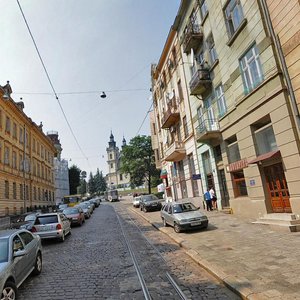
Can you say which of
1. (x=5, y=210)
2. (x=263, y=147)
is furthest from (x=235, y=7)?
(x=5, y=210)

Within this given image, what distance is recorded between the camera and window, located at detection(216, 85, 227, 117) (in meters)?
18.4

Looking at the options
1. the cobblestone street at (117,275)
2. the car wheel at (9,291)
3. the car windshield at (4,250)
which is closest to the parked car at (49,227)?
the cobblestone street at (117,275)

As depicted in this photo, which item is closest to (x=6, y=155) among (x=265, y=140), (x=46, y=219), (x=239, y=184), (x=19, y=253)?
(x=46, y=219)

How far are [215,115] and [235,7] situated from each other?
21.9ft

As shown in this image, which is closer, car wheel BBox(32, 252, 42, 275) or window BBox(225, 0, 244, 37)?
car wheel BBox(32, 252, 42, 275)

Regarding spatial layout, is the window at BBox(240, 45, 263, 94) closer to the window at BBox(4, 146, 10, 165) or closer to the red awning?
the red awning

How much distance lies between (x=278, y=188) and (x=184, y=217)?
4.58 metres

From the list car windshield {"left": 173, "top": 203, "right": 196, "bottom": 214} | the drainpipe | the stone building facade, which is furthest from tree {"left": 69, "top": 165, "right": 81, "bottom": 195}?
the drainpipe

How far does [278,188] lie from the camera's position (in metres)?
13.5

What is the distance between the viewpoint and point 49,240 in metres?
15.0

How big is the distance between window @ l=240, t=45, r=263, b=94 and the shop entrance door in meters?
4.18

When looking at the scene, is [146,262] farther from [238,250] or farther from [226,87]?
[226,87]

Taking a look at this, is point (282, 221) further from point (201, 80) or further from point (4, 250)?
point (201, 80)

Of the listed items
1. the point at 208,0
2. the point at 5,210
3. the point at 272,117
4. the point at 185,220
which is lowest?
the point at 185,220
